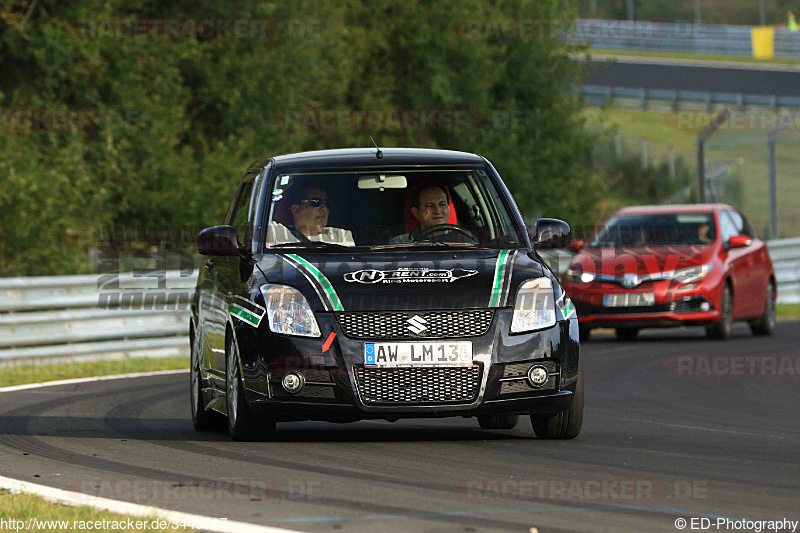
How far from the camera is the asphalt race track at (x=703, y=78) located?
59938 millimetres

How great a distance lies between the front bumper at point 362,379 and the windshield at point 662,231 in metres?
11.2

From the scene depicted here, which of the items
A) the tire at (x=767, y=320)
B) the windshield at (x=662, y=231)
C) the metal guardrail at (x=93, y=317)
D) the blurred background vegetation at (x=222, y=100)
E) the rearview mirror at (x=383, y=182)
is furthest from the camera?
the blurred background vegetation at (x=222, y=100)

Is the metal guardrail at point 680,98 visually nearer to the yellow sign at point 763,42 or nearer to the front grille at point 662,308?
the yellow sign at point 763,42

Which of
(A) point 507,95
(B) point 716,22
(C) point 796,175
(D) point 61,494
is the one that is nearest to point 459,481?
(D) point 61,494

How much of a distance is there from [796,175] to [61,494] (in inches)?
1717

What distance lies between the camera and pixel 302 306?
27.9ft

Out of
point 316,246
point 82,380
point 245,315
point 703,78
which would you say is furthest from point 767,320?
point 703,78

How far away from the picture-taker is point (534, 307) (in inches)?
341

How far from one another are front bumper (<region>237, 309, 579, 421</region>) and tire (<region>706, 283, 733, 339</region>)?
10792mm

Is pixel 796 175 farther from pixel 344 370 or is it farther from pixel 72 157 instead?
pixel 344 370

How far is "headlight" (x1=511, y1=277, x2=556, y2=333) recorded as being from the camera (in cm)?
858

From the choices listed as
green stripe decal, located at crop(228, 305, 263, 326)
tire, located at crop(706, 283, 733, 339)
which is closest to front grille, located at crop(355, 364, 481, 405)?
green stripe decal, located at crop(228, 305, 263, 326)

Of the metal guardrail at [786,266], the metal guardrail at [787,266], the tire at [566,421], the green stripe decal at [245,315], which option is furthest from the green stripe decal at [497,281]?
the metal guardrail at [787,266]

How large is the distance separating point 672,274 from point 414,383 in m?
11.0
